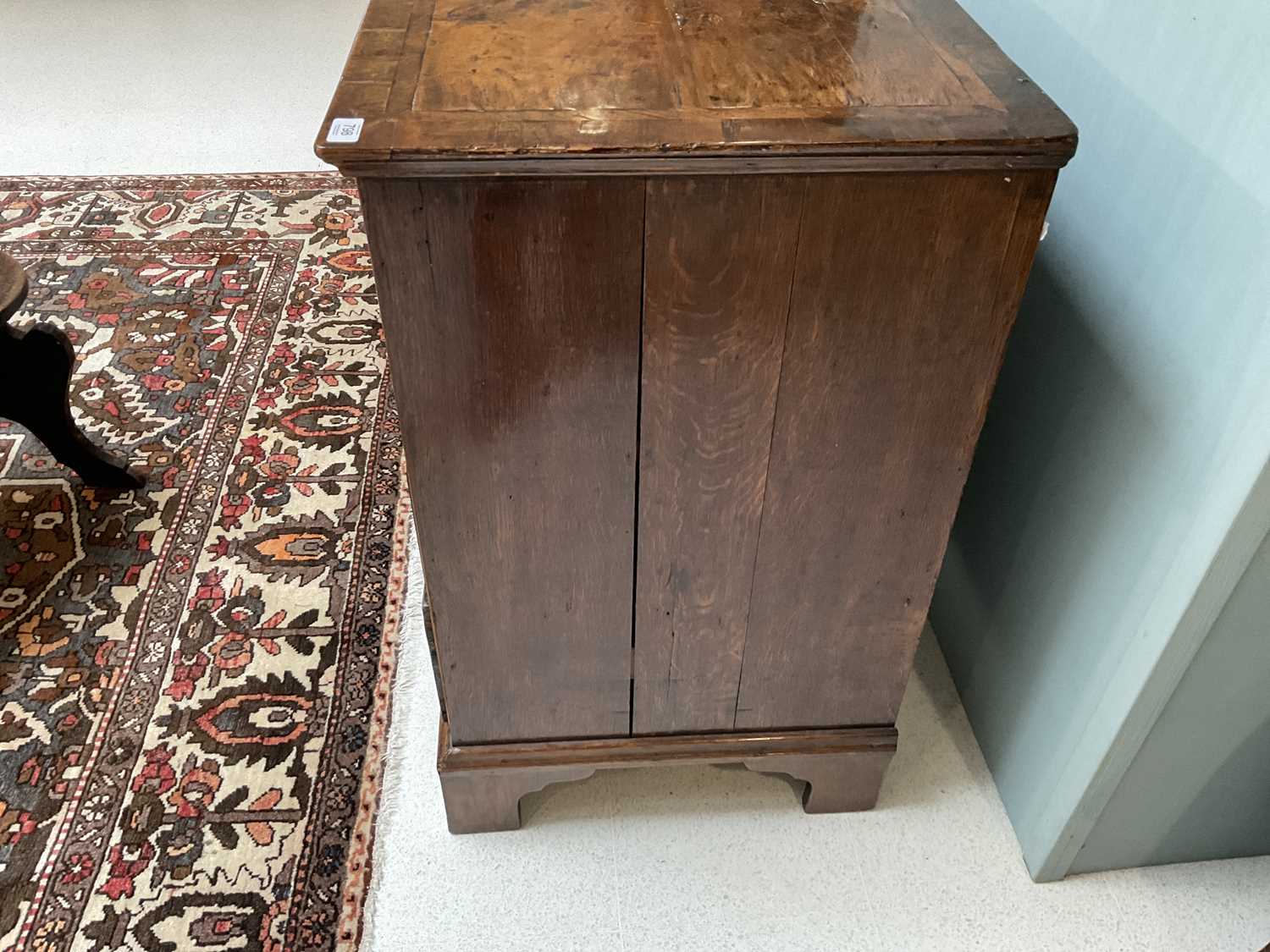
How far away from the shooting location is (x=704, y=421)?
0.90 meters

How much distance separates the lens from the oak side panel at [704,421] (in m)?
0.78

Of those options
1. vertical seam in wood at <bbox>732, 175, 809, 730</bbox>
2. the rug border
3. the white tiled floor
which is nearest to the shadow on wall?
the white tiled floor

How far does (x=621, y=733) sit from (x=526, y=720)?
12cm

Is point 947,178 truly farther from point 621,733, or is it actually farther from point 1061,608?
point 621,733

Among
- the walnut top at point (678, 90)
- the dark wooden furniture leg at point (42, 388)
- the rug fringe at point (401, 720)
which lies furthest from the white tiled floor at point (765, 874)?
the walnut top at point (678, 90)

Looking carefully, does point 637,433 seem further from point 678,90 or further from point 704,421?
point 678,90

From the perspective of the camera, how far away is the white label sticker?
2.35 ft

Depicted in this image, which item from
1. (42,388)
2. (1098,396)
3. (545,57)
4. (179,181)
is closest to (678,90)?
(545,57)

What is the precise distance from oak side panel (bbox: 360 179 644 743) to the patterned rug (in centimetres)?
33

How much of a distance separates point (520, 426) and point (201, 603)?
91 cm

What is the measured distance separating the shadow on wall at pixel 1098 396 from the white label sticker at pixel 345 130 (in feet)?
2.31

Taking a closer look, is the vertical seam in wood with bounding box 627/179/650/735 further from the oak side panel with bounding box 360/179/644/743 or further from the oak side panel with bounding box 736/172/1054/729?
the oak side panel with bounding box 736/172/1054/729

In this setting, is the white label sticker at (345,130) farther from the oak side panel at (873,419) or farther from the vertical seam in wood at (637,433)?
the oak side panel at (873,419)

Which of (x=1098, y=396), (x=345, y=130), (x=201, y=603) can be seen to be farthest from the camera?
(x=201, y=603)
